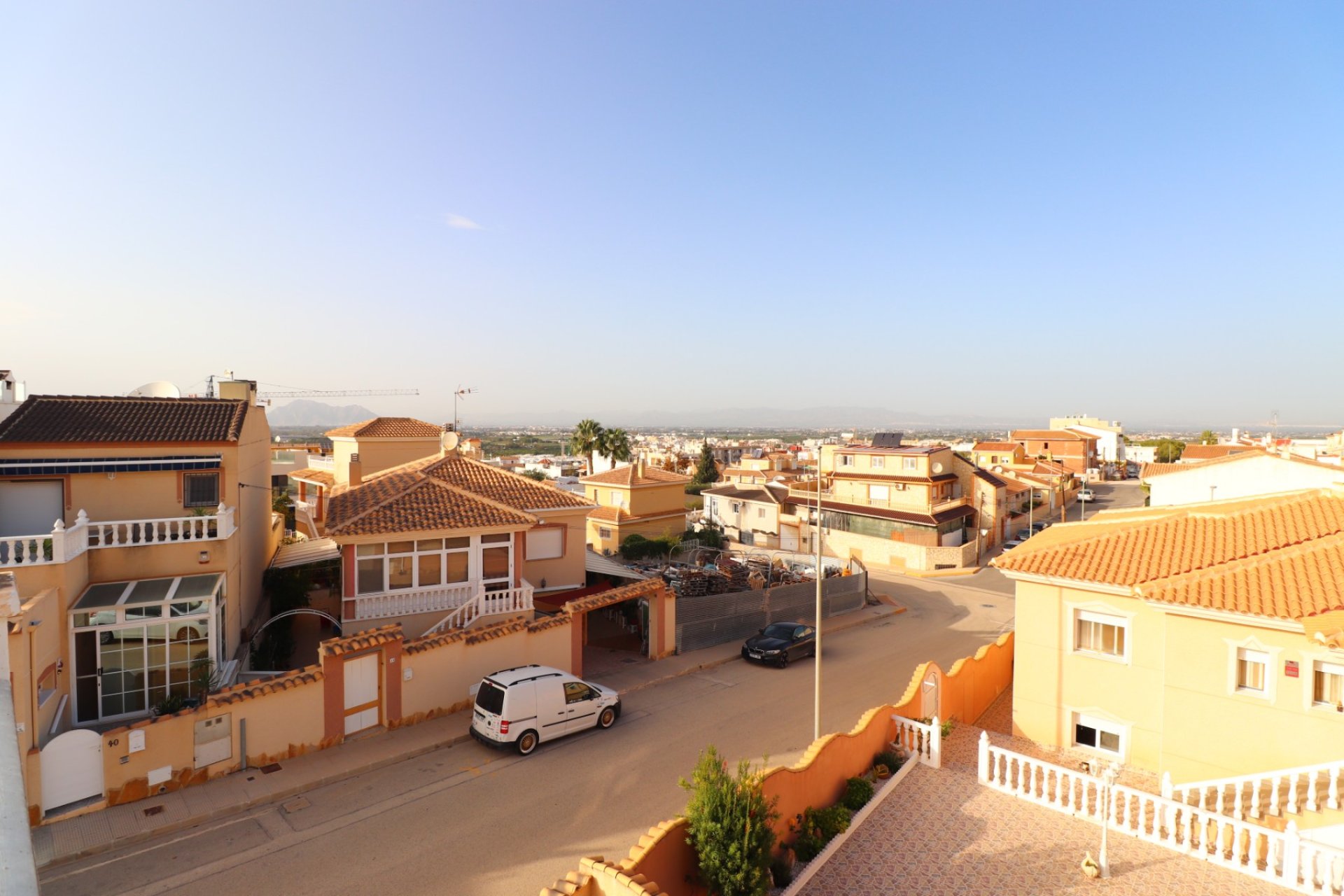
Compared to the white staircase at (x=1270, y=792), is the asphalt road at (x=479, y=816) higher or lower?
lower

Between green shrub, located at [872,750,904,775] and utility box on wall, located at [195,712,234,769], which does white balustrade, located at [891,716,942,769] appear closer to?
green shrub, located at [872,750,904,775]

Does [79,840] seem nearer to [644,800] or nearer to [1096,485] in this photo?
[644,800]

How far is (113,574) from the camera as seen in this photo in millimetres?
14953

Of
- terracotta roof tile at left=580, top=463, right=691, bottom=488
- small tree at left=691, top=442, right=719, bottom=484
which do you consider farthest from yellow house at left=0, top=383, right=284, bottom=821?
small tree at left=691, top=442, right=719, bottom=484

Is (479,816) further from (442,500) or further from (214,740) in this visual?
(442,500)

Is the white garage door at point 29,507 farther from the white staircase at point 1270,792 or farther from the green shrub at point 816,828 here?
the white staircase at point 1270,792

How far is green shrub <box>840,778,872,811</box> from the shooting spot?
475 inches

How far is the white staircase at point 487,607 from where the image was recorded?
18750mm

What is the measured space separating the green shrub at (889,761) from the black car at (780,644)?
809 centimetres

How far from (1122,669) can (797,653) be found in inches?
395

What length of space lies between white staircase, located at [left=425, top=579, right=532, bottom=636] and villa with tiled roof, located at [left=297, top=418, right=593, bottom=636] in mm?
27

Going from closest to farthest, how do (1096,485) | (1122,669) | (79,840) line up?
(79,840)
(1122,669)
(1096,485)

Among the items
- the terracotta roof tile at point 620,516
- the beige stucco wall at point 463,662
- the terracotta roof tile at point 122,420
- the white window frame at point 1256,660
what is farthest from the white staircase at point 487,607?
the terracotta roof tile at point 620,516

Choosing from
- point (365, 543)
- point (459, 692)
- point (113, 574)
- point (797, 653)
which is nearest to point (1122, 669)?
point (797, 653)
